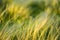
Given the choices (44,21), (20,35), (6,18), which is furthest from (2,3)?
(20,35)

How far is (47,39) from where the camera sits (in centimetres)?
308

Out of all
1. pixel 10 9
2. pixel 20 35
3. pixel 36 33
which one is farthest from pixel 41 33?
pixel 10 9

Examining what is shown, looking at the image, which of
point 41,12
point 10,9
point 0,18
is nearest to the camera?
point 0,18

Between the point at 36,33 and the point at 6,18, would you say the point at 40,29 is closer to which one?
the point at 36,33

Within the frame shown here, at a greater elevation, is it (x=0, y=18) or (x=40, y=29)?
(x=0, y=18)

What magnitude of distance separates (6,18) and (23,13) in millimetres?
557

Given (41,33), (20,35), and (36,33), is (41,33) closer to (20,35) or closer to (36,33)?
(36,33)

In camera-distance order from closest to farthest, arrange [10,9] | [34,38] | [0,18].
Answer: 1. [34,38]
2. [0,18]
3. [10,9]

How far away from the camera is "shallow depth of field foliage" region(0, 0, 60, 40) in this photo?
308 centimetres

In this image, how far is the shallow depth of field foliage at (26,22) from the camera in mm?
3076

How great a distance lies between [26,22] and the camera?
11.5 ft

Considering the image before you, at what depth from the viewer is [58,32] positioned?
3.20 m

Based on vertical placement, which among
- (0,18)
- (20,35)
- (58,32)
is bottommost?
(58,32)

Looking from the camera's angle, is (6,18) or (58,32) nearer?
(58,32)
